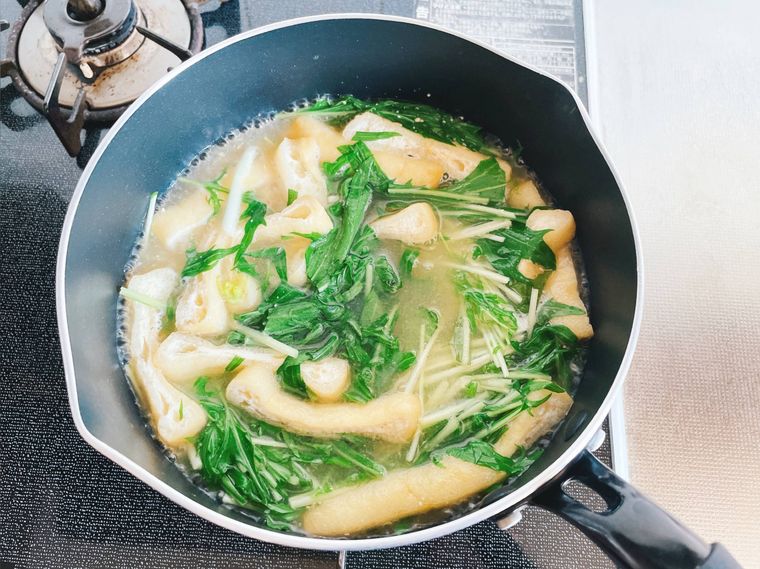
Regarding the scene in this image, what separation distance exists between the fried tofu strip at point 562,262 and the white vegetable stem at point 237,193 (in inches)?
28.6

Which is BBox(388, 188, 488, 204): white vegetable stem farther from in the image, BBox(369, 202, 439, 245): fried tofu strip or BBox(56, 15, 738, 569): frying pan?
BBox(56, 15, 738, 569): frying pan

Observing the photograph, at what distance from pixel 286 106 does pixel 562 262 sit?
0.86 metres

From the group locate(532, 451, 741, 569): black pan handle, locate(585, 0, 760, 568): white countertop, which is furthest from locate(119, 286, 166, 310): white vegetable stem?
locate(585, 0, 760, 568): white countertop

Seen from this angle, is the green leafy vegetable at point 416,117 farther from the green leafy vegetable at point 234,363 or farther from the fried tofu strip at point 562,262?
the green leafy vegetable at point 234,363

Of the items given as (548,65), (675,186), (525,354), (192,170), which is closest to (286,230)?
(192,170)

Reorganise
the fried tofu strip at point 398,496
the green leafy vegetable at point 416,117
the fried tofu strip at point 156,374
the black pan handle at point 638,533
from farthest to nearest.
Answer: the green leafy vegetable at point 416,117 → the fried tofu strip at point 156,374 → the fried tofu strip at point 398,496 → the black pan handle at point 638,533

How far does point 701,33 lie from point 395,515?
185cm

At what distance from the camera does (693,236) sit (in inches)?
74.9

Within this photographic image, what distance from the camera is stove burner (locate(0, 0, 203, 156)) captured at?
5.40 feet

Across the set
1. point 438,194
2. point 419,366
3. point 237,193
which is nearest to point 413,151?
point 438,194

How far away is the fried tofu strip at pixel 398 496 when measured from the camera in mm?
1326

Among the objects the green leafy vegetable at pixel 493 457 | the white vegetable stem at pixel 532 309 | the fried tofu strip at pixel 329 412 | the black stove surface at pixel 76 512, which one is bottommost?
the black stove surface at pixel 76 512

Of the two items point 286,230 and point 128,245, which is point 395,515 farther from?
point 128,245

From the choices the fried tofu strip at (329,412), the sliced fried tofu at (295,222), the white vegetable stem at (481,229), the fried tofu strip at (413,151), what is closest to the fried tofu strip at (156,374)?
the fried tofu strip at (329,412)
